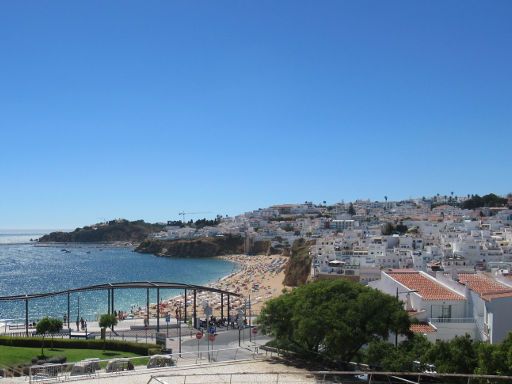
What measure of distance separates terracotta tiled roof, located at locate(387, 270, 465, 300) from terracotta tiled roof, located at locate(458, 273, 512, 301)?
1060 mm

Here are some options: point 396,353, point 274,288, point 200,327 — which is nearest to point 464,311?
point 396,353

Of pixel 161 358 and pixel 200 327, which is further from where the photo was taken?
pixel 200 327

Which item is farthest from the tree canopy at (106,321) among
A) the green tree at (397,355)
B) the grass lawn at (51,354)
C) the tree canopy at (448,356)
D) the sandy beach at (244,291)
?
the sandy beach at (244,291)

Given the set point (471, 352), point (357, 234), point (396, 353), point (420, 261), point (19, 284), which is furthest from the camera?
point (357, 234)

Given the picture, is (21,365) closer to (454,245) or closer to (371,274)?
(371,274)

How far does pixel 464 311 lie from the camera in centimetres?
3130

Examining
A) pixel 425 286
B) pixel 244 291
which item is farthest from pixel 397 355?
pixel 244 291

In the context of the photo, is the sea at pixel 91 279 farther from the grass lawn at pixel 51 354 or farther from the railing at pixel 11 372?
the railing at pixel 11 372

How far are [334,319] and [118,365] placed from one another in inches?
316

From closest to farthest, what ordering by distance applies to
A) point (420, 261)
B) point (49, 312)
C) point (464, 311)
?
point (464, 311) → point (49, 312) → point (420, 261)

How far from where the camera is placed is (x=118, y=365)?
21.5 m

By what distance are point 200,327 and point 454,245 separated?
2259 inches

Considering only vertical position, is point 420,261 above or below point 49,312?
above

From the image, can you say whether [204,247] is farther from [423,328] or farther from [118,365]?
[118,365]
